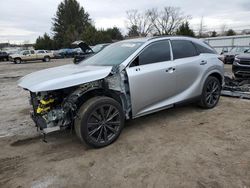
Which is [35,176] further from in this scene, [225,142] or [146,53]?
[225,142]

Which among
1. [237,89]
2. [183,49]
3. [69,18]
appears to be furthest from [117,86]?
[69,18]

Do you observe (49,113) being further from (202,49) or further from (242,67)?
(242,67)

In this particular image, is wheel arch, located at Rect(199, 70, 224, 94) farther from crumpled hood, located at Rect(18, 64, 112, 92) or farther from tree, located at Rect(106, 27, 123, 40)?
tree, located at Rect(106, 27, 123, 40)

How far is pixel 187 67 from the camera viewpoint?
182 inches

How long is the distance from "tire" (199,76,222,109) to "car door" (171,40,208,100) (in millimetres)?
260

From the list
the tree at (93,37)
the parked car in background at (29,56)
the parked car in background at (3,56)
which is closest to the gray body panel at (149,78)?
the parked car in background at (29,56)

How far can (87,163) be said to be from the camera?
3.22m

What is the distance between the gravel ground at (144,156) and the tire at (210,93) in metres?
0.37

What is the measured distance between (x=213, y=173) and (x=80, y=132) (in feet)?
6.37

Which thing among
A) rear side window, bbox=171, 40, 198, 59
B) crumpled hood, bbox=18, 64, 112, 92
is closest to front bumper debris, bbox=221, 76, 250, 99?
rear side window, bbox=171, 40, 198, 59

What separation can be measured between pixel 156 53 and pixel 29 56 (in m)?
27.7

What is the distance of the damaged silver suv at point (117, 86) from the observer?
11.2ft

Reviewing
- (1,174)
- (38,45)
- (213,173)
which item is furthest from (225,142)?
(38,45)

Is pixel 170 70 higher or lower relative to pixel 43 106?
higher
